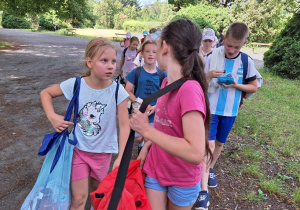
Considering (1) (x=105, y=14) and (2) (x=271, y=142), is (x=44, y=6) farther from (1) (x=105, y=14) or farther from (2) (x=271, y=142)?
(1) (x=105, y=14)

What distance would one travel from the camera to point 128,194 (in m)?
1.39

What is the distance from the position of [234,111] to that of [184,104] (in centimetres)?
189

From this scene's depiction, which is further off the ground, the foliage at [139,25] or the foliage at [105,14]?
the foliage at [105,14]

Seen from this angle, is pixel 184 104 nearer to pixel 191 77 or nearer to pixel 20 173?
pixel 191 77

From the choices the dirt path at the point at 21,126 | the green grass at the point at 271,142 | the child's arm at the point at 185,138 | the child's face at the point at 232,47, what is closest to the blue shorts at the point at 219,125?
the child's face at the point at 232,47

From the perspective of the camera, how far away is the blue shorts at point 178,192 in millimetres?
1650

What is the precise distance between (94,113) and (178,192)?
102cm

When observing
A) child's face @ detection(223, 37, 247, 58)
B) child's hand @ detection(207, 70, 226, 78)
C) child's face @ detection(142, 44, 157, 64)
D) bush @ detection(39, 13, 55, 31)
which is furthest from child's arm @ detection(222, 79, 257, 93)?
bush @ detection(39, 13, 55, 31)

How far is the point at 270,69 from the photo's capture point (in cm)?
1225

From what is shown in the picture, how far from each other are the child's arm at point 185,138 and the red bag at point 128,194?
0.40 meters

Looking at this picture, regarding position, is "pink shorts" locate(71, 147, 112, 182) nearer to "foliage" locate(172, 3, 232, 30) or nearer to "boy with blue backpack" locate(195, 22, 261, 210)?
"boy with blue backpack" locate(195, 22, 261, 210)

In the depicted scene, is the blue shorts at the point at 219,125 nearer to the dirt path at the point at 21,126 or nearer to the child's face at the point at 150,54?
the child's face at the point at 150,54

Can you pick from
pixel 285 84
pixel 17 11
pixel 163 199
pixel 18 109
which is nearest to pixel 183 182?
pixel 163 199

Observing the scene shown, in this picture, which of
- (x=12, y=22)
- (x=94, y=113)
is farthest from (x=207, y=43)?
(x=12, y=22)
